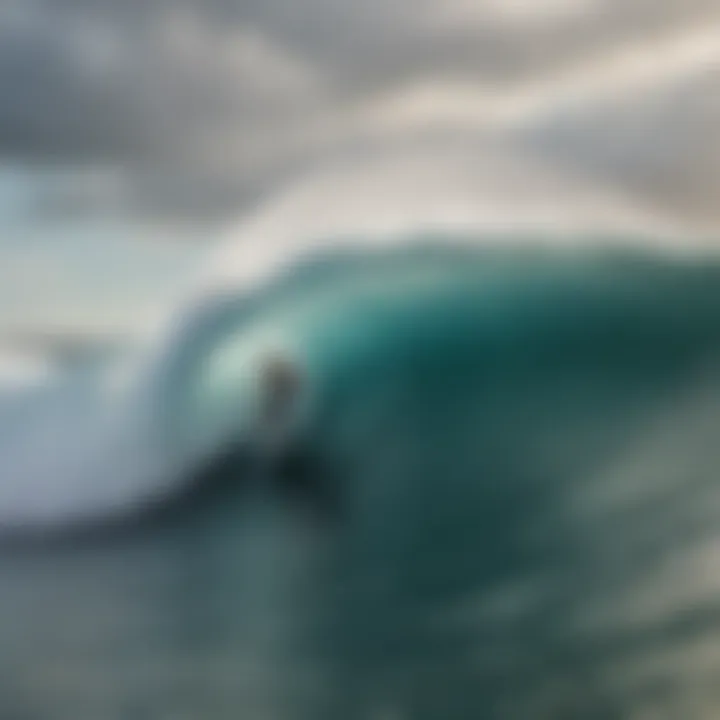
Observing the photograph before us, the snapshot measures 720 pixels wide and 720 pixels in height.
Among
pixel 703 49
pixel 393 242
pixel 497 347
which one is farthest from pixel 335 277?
pixel 703 49

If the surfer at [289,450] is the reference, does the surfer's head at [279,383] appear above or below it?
above

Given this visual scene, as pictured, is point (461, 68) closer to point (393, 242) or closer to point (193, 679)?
point (393, 242)

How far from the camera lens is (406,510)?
95cm

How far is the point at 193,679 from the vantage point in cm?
94

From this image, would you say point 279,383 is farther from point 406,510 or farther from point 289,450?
point 406,510

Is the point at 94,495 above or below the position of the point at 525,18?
below

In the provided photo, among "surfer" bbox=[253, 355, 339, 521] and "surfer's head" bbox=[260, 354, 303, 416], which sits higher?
"surfer's head" bbox=[260, 354, 303, 416]

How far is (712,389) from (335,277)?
1.23 ft

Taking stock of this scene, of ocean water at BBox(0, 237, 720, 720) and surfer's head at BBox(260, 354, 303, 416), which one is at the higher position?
surfer's head at BBox(260, 354, 303, 416)

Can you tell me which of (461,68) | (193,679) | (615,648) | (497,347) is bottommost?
(615,648)

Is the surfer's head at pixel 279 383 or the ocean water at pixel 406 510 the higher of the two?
the surfer's head at pixel 279 383

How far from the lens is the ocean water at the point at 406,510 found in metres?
0.92

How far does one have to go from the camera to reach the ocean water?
3.03 ft

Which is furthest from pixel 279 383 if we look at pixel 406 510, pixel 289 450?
pixel 406 510
